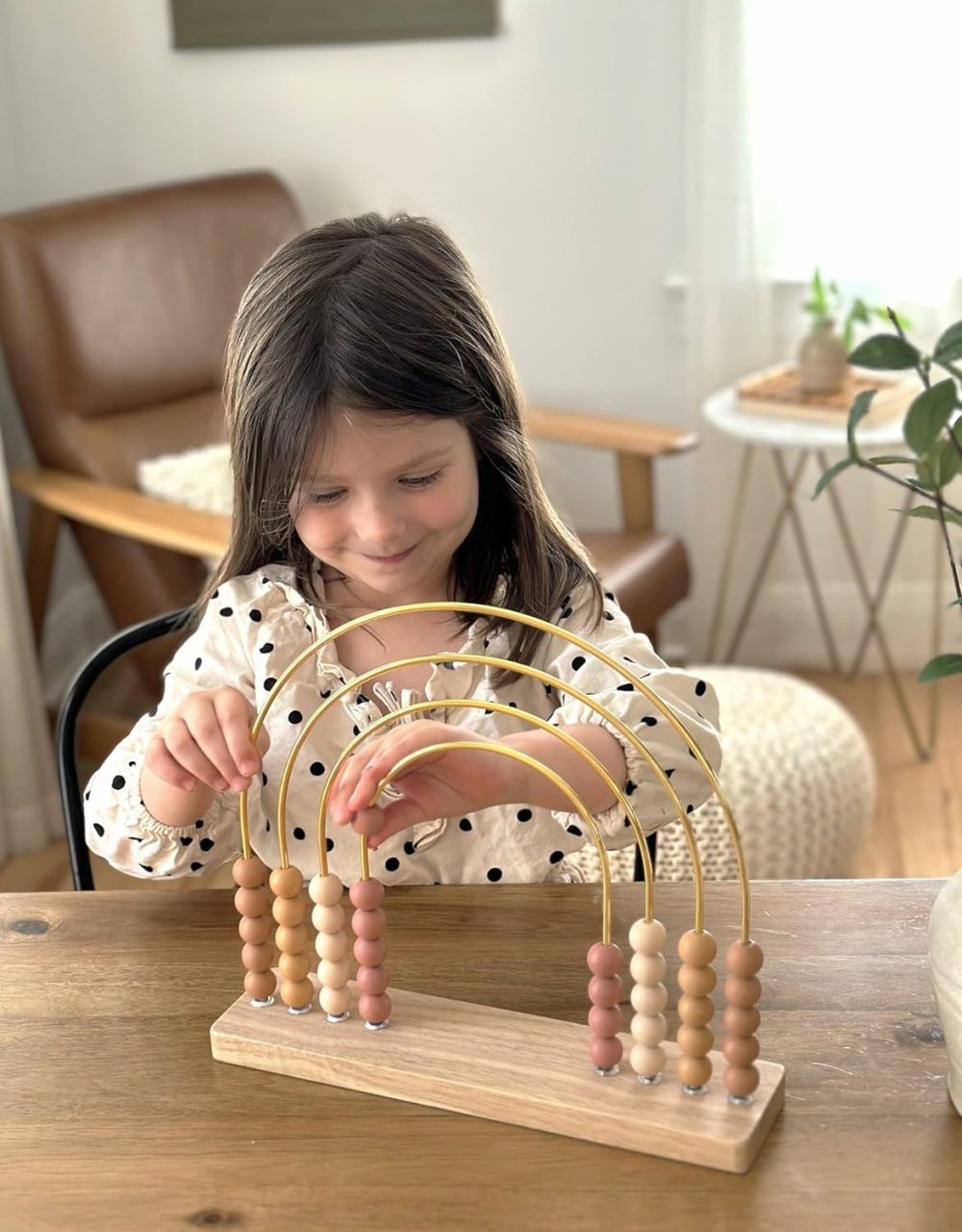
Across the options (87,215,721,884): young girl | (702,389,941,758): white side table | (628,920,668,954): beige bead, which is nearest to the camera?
(628,920,668,954): beige bead

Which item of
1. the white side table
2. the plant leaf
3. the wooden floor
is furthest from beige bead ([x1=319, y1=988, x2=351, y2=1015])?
the white side table

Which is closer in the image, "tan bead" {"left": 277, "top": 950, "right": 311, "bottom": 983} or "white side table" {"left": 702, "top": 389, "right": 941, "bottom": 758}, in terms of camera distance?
"tan bead" {"left": 277, "top": 950, "right": 311, "bottom": 983}

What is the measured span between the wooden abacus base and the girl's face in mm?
347

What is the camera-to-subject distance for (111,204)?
10.4 feet

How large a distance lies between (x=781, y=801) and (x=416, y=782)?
4.89ft

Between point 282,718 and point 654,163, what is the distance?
97.1 inches

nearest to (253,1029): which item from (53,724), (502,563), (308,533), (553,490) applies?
(308,533)

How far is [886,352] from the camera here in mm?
830

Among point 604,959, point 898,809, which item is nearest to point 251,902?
point 604,959

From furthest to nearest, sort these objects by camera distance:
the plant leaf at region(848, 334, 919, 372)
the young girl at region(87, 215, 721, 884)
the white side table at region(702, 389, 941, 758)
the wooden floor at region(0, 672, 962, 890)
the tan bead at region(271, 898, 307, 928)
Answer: the white side table at region(702, 389, 941, 758) → the wooden floor at region(0, 672, 962, 890) → the young girl at region(87, 215, 721, 884) → the tan bead at region(271, 898, 307, 928) → the plant leaf at region(848, 334, 919, 372)

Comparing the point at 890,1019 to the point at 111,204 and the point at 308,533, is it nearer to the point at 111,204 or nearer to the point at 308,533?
the point at 308,533

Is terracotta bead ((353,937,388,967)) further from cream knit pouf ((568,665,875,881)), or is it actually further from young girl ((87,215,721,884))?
cream knit pouf ((568,665,875,881))

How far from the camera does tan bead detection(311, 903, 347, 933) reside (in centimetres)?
102

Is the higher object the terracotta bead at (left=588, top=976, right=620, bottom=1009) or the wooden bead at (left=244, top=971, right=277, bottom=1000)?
the terracotta bead at (left=588, top=976, right=620, bottom=1009)
